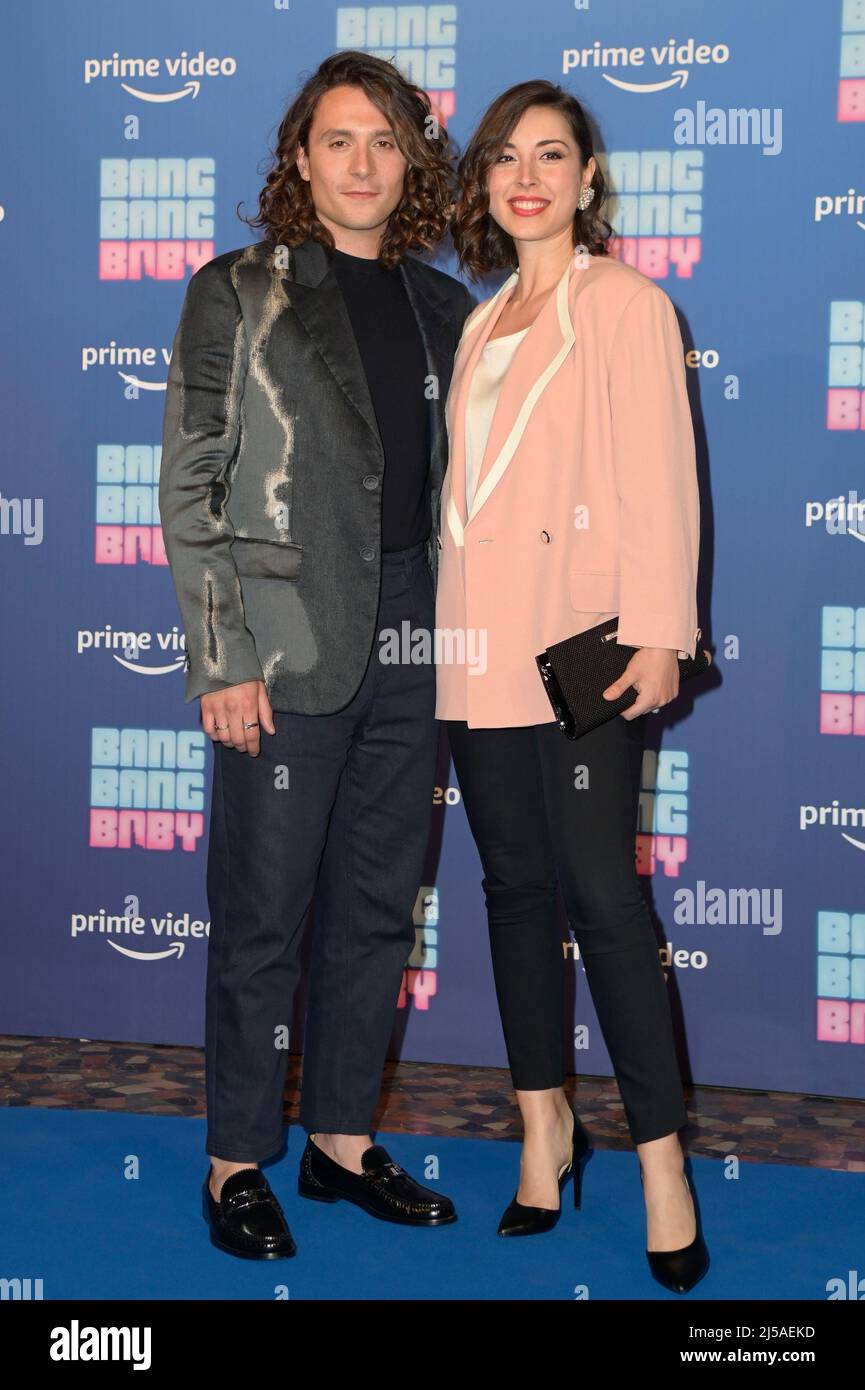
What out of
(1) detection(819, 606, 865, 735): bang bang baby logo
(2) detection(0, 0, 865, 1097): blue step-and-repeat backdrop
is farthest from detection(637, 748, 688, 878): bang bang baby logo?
(1) detection(819, 606, 865, 735): bang bang baby logo

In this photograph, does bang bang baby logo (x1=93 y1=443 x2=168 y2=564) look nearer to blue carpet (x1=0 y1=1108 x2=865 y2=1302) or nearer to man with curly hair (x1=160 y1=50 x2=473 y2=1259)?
man with curly hair (x1=160 y1=50 x2=473 y2=1259)

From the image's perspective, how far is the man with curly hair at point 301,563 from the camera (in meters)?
2.33

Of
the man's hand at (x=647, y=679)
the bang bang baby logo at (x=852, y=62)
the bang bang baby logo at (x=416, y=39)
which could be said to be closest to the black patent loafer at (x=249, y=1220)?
the man's hand at (x=647, y=679)

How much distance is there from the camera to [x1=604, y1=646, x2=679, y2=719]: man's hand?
220 cm

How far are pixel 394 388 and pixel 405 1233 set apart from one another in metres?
1.41

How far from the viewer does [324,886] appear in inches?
100

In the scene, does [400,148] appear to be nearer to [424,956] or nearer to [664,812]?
[664,812]

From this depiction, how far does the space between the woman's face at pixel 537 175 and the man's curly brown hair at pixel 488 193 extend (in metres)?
0.01

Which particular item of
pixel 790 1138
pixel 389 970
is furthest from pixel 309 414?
pixel 790 1138

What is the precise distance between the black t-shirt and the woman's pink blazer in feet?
0.38

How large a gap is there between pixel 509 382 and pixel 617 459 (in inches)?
9.4

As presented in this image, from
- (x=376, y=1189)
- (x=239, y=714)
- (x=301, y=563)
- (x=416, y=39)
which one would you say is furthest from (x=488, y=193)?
(x=376, y=1189)

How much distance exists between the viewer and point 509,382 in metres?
2.33
